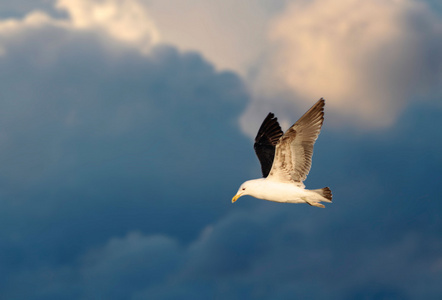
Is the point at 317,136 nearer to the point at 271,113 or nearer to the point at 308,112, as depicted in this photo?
the point at 308,112

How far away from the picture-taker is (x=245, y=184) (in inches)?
1193

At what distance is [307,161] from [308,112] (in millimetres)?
2976

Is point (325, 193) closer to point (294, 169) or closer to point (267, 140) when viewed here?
point (294, 169)

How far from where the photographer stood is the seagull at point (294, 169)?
1107 inches

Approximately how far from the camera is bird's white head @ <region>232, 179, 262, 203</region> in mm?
29891

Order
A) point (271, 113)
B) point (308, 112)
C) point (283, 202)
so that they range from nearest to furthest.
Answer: point (308, 112)
point (283, 202)
point (271, 113)

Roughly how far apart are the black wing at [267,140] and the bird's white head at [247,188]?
3.71 m

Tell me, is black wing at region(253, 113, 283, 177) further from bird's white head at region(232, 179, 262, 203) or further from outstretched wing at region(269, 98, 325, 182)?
outstretched wing at region(269, 98, 325, 182)

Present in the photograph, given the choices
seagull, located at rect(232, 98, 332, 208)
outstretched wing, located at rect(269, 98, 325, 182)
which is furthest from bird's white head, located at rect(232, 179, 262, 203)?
outstretched wing, located at rect(269, 98, 325, 182)

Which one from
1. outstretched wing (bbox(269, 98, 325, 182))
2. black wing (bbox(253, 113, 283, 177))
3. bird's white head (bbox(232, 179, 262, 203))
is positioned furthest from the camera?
black wing (bbox(253, 113, 283, 177))

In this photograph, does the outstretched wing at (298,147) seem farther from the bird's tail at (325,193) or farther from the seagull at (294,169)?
the bird's tail at (325,193)

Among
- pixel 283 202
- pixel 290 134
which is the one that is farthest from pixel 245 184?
pixel 290 134

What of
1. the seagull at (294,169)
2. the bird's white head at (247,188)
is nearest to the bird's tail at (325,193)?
→ the seagull at (294,169)

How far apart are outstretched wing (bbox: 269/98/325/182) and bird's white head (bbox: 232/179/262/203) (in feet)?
3.50
